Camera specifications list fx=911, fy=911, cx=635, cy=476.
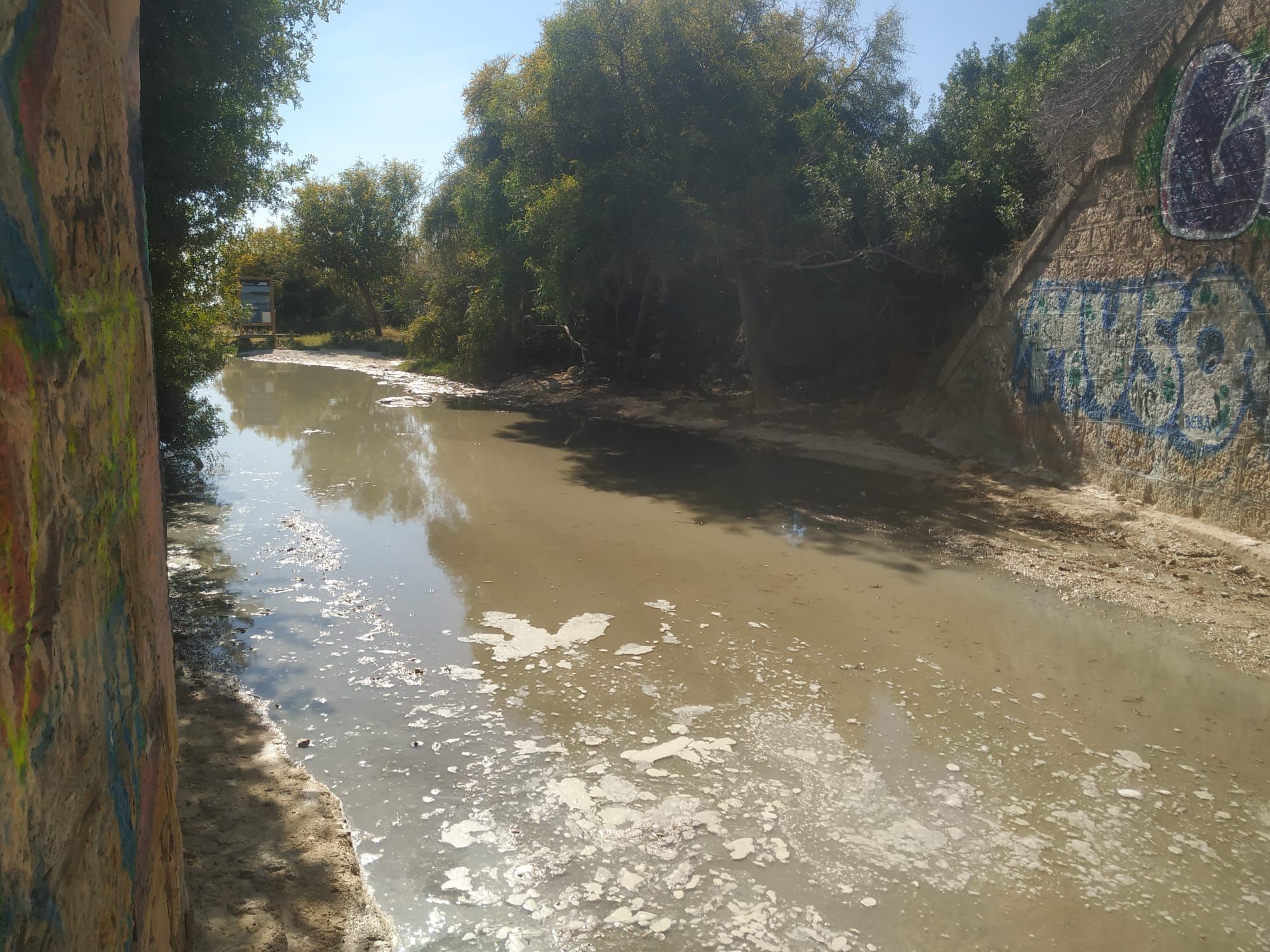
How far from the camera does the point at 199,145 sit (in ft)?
29.1

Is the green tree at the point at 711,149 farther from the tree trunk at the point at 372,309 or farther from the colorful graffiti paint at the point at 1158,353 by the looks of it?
the tree trunk at the point at 372,309

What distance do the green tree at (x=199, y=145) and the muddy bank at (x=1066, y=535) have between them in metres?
7.44

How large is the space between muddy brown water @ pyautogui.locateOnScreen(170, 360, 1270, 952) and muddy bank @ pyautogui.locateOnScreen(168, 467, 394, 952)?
151 millimetres

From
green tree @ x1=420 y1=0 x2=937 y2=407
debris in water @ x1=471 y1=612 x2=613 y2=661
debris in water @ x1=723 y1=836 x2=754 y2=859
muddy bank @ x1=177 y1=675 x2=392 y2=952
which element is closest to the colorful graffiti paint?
green tree @ x1=420 y1=0 x2=937 y2=407

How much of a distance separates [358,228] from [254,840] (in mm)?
38373

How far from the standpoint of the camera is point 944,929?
150 inches

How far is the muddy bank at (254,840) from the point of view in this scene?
3.59 metres

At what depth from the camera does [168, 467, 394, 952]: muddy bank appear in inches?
141

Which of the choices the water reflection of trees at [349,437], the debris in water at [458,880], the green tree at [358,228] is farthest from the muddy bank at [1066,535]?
the green tree at [358,228]

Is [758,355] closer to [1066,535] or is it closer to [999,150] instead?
[999,150]

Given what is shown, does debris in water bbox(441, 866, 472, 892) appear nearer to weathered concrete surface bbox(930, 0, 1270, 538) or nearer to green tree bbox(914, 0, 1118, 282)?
weathered concrete surface bbox(930, 0, 1270, 538)

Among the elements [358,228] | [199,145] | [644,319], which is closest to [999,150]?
[644,319]

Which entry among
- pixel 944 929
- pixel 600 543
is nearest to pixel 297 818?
pixel 944 929

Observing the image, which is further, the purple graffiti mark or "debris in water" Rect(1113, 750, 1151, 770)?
the purple graffiti mark
